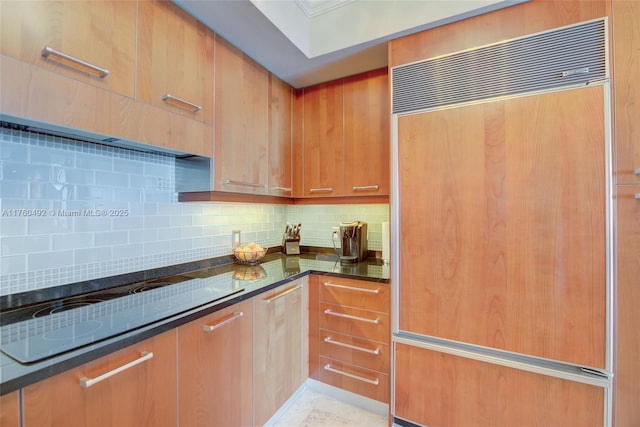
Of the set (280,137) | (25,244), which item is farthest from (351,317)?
(25,244)

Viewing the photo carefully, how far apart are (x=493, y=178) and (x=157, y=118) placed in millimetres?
1640

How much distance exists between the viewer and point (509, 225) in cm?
135

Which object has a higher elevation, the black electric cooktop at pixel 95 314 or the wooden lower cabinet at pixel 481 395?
the black electric cooktop at pixel 95 314

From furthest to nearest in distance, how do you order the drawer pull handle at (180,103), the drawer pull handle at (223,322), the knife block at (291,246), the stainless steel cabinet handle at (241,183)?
1. the knife block at (291,246)
2. the stainless steel cabinet handle at (241,183)
3. the drawer pull handle at (180,103)
4. the drawer pull handle at (223,322)

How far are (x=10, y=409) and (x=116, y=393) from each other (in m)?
0.26

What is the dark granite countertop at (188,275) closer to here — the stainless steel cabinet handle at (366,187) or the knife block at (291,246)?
the knife block at (291,246)

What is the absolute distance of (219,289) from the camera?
1411mm

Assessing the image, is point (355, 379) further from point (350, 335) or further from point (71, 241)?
point (71, 241)

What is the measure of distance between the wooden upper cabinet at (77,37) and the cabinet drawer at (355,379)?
1.94 meters

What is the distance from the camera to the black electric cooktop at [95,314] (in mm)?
816

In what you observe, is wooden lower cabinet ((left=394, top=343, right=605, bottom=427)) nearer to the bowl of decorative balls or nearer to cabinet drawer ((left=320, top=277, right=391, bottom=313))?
cabinet drawer ((left=320, top=277, right=391, bottom=313))

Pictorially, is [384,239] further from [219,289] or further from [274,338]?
[219,289]

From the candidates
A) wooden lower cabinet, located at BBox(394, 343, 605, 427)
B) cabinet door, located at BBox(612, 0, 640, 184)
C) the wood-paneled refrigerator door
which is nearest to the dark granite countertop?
the wood-paneled refrigerator door

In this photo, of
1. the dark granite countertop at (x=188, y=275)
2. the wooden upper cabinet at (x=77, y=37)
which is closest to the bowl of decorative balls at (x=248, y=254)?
the dark granite countertop at (x=188, y=275)
